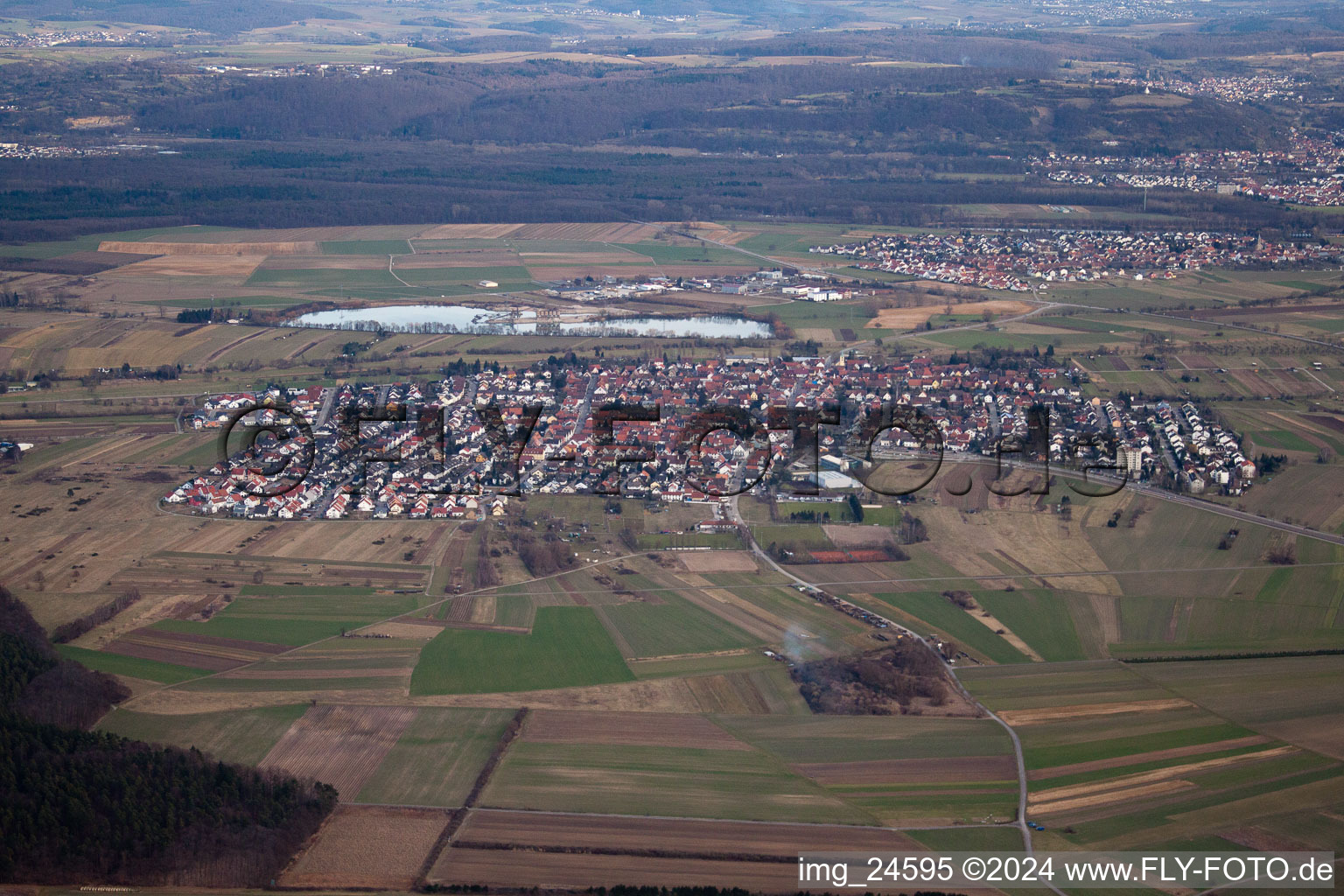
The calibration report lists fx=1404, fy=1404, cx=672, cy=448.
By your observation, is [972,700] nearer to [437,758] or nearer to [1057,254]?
[437,758]

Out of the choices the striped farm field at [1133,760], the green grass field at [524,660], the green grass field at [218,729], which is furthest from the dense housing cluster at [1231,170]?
the green grass field at [218,729]

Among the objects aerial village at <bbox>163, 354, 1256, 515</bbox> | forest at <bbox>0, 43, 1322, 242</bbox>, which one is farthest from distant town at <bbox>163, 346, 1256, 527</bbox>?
forest at <bbox>0, 43, 1322, 242</bbox>

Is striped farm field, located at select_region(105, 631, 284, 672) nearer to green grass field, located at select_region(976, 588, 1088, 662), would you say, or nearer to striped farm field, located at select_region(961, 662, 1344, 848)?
striped farm field, located at select_region(961, 662, 1344, 848)

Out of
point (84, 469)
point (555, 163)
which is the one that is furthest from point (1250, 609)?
point (555, 163)

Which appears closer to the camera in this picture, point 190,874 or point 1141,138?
point 190,874

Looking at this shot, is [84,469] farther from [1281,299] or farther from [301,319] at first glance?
[1281,299]
